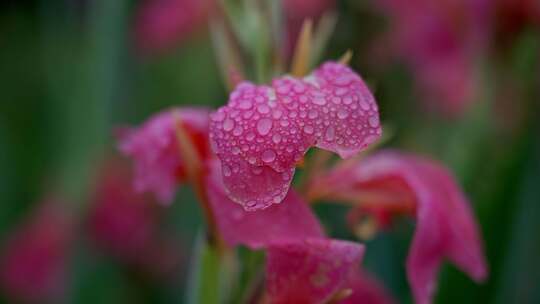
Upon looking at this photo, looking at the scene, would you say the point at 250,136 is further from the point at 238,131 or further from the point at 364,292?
the point at 364,292

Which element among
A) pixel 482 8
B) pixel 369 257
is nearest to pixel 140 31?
pixel 369 257

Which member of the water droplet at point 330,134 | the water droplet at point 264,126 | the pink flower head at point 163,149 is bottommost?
the pink flower head at point 163,149

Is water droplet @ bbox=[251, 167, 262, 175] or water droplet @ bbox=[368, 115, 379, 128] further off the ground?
water droplet @ bbox=[368, 115, 379, 128]

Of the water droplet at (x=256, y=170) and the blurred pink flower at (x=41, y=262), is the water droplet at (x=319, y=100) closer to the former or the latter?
the water droplet at (x=256, y=170)

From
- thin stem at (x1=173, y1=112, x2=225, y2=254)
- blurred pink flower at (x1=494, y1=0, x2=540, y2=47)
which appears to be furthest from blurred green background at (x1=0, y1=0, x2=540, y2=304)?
thin stem at (x1=173, y1=112, x2=225, y2=254)

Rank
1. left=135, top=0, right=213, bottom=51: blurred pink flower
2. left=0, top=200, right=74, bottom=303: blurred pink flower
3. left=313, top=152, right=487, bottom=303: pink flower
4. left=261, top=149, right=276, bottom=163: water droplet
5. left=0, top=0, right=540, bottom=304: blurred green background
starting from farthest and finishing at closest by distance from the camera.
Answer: left=135, top=0, right=213, bottom=51: blurred pink flower → left=0, top=200, right=74, bottom=303: blurred pink flower → left=0, top=0, right=540, bottom=304: blurred green background → left=313, top=152, right=487, bottom=303: pink flower → left=261, top=149, right=276, bottom=163: water droplet

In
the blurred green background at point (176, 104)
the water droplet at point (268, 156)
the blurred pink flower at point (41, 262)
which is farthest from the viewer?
the blurred pink flower at point (41, 262)

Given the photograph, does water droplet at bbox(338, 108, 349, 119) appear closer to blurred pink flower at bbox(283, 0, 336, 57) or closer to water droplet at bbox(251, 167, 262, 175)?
water droplet at bbox(251, 167, 262, 175)

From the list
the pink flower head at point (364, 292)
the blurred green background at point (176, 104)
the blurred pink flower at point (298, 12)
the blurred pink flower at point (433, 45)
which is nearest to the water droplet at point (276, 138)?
the pink flower head at point (364, 292)
